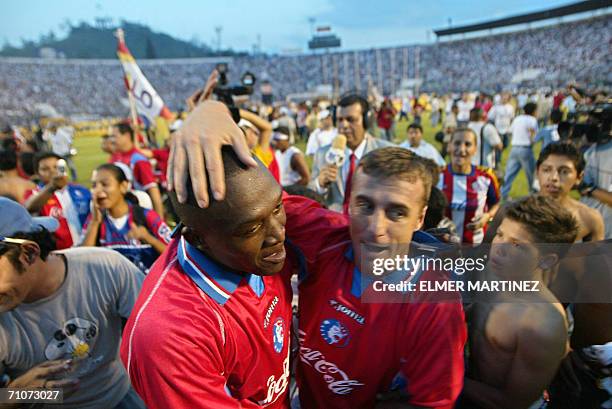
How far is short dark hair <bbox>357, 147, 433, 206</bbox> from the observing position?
153cm

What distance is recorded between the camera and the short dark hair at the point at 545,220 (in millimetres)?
1831

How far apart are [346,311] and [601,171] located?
342cm

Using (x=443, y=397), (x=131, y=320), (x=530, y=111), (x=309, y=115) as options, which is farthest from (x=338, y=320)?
(x=309, y=115)

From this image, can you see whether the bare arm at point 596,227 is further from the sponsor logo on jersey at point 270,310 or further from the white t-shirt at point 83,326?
the white t-shirt at point 83,326

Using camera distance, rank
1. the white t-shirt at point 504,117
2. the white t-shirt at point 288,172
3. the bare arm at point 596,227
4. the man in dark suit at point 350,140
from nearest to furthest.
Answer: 1. the bare arm at point 596,227
2. the man in dark suit at point 350,140
3. the white t-shirt at point 288,172
4. the white t-shirt at point 504,117

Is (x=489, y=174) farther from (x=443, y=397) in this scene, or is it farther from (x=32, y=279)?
(x=32, y=279)

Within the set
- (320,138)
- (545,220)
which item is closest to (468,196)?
(545,220)

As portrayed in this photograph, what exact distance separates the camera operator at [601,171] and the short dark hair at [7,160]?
6.21 metres

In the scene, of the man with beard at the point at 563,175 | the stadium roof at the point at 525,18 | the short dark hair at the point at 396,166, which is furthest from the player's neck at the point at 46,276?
the stadium roof at the point at 525,18

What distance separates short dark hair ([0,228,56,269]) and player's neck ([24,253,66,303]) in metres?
0.04

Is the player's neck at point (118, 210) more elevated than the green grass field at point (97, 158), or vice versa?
the player's neck at point (118, 210)

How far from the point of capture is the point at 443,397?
1350 mm

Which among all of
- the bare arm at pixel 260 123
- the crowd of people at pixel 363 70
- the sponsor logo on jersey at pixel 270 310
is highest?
the crowd of people at pixel 363 70

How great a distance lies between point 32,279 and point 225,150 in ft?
4.44
